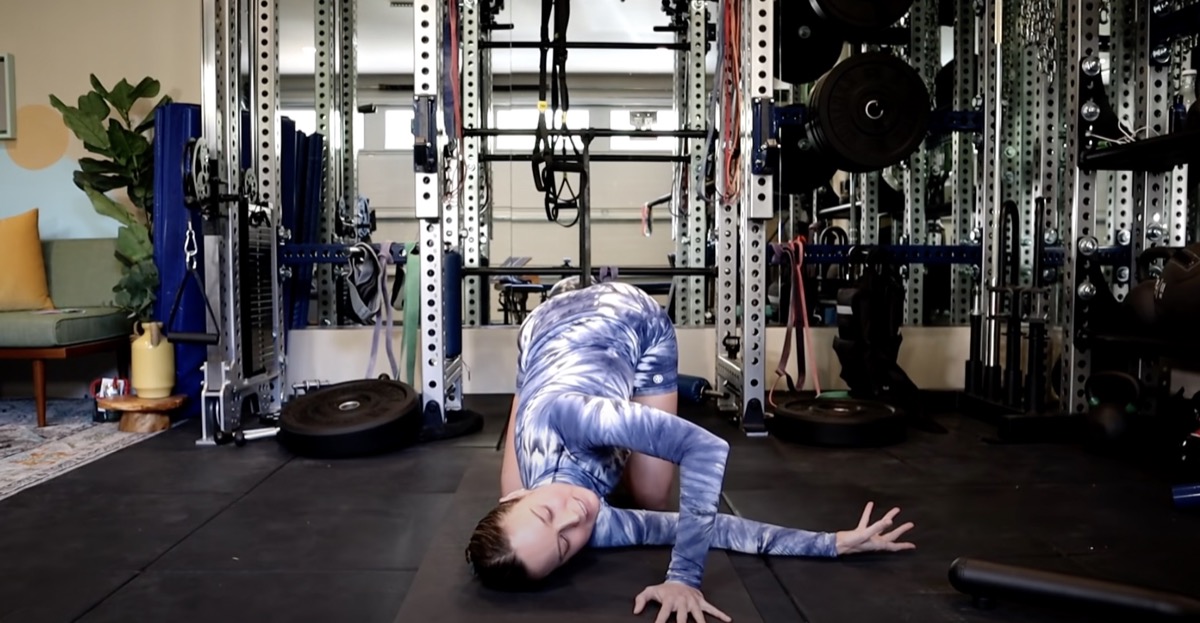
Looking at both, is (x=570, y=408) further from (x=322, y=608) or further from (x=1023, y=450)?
(x=1023, y=450)

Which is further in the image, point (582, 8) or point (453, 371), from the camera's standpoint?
point (582, 8)

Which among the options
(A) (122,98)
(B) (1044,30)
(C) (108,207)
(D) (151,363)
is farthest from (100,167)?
(B) (1044,30)

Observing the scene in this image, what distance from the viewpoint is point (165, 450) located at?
308cm

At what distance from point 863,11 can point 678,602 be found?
2919 mm

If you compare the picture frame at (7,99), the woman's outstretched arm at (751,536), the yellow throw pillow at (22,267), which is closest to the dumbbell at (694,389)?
the woman's outstretched arm at (751,536)

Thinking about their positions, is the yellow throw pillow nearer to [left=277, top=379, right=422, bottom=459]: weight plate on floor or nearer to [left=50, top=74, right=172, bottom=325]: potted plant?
[left=50, top=74, right=172, bottom=325]: potted plant

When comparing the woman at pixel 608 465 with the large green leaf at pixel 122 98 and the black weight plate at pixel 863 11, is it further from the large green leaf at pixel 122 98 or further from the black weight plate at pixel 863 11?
the large green leaf at pixel 122 98

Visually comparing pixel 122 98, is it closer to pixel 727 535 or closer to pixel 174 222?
pixel 174 222

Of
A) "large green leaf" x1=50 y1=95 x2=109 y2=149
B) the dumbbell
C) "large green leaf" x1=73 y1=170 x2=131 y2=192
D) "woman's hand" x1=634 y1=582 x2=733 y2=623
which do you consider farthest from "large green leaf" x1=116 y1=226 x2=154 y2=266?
"woman's hand" x1=634 y1=582 x2=733 y2=623

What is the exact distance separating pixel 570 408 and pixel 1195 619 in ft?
3.80

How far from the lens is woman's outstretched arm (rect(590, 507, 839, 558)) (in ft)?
6.02

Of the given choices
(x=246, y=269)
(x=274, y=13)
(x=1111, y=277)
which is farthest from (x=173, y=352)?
(x=1111, y=277)

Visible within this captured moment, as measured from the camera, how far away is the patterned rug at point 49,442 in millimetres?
2707

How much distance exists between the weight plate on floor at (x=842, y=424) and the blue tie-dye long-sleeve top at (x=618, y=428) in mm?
1076
